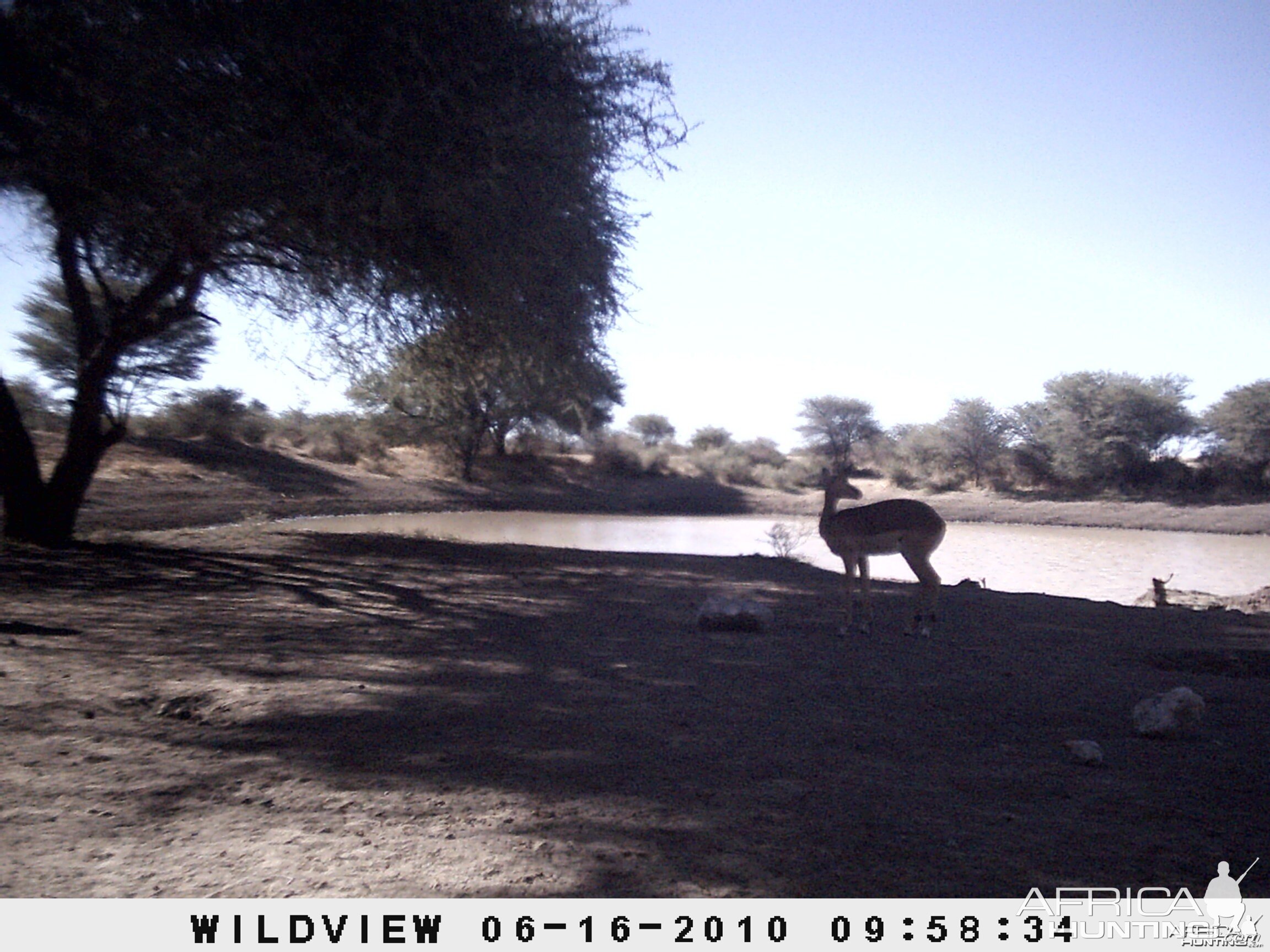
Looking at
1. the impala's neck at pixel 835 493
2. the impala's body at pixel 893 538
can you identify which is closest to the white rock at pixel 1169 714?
the impala's body at pixel 893 538

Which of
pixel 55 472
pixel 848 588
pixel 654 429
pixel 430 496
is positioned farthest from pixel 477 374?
pixel 654 429

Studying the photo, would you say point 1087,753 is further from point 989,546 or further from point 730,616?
point 989,546

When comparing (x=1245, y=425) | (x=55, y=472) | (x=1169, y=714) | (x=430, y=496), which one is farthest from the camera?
(x=1245, y=425)

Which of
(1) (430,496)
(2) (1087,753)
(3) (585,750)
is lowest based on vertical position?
(3) (585,750)

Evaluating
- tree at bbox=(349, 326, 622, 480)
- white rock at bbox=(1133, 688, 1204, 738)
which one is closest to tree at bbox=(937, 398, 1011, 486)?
tree at bbox=(349, 326, 622, 480)

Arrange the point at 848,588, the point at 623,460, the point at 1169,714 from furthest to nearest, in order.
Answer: the point at 623,460 < the point at 848,588 < the point at 1169,714

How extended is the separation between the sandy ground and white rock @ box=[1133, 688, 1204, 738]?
0.32 ft

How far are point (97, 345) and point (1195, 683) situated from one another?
44.3 ft

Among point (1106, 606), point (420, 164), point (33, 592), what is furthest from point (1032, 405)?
point (33, 592)

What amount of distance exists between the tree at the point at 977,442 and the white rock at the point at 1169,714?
46040 mm

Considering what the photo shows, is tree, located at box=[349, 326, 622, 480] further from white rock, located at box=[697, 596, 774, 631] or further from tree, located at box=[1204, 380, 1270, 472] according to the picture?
tree, located at box=[1204, 380, 1270, 472]

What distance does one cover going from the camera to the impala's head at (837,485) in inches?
392

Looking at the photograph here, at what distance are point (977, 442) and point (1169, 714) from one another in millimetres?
47107

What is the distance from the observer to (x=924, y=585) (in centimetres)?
927
